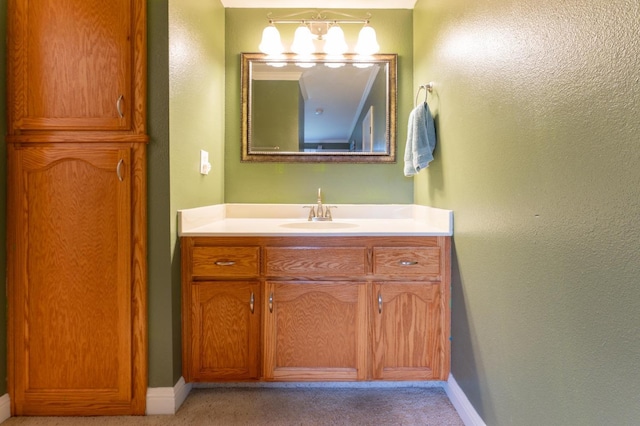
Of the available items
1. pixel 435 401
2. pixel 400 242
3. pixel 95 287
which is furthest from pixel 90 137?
pixel 435 401

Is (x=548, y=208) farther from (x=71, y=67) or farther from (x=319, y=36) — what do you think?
(x=71, y=67)

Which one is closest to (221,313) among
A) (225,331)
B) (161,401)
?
(225,331)

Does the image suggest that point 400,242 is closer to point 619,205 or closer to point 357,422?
point 357,422

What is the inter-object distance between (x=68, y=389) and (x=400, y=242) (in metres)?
1.57

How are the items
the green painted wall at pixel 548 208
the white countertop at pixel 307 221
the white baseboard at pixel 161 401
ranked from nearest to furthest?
the green painted wall at pixel 548 208 < the white baseboard at pixel 161 401 < the white countertop at pixel 307 221

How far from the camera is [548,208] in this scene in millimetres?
917

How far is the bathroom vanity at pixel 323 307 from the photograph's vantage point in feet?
5.30

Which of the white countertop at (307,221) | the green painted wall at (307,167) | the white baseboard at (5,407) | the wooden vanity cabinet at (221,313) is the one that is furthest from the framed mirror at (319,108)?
the white baseboard at (5,407)

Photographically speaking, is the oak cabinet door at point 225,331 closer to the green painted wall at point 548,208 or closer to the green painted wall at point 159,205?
the green painted wall at point 159,205

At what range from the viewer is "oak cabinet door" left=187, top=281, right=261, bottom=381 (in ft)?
5.28

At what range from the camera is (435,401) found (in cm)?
163

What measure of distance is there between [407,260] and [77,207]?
145 centimetres

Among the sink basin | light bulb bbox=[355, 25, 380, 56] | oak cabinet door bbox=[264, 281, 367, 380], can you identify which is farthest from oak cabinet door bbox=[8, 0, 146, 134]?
light bulb bbox=[355, 25, 380, 56]

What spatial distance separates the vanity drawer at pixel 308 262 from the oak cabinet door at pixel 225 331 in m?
0.13
